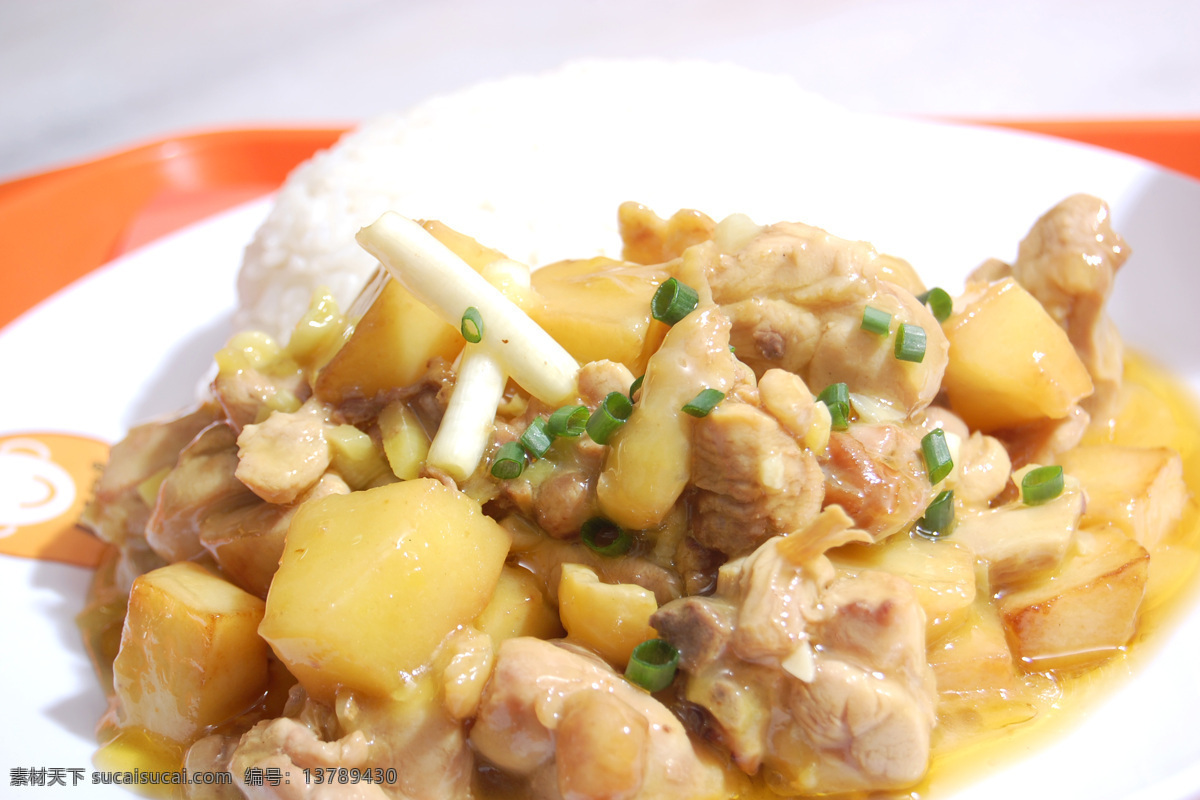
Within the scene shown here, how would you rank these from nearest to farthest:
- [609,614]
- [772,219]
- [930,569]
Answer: [609,614]
[930,569]
[772,219]

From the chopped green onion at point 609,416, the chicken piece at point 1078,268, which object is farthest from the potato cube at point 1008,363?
the chopped green onion at point 609,416

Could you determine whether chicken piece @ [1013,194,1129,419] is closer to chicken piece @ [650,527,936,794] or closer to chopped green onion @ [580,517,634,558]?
chicken piece @ [650,527,936,794]

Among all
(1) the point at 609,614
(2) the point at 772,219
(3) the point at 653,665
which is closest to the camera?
(3) the point at 653,665

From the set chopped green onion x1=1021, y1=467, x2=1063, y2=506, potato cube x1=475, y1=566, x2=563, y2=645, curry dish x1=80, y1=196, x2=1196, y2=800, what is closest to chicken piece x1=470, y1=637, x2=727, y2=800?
curry dish x1=80, y1=196, x2=1196, y2=800

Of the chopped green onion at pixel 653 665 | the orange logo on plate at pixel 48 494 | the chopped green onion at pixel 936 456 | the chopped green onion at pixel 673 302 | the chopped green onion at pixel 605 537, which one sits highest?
the chopped green onion at pixel 673 302

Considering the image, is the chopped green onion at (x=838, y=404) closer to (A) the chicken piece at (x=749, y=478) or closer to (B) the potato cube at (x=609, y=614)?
(A) the chicken piece at (x=749, y=478)

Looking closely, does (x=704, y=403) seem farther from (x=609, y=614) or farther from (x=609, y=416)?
(x=609, y=614)

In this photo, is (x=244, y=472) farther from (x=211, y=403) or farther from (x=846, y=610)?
(x=846, y=610)

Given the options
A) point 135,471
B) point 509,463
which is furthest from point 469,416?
point 135,471
